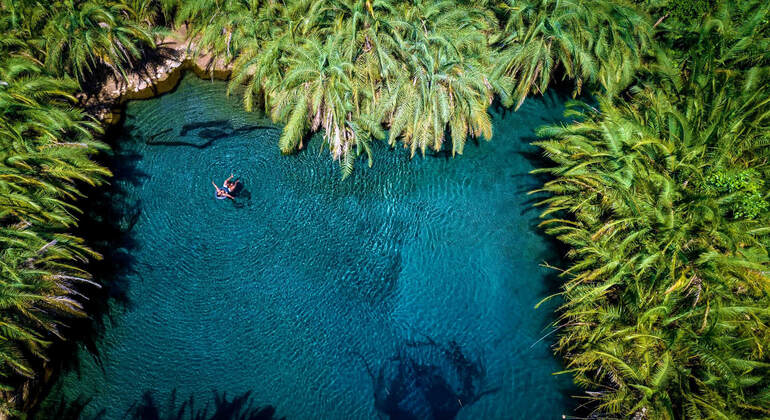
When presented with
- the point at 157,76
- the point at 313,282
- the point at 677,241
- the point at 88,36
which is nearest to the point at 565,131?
the point at 677,241

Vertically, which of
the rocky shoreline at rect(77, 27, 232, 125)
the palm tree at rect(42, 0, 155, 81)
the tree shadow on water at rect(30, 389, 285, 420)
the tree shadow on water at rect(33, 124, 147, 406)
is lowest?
the tree shadow on water at rect(30, 389, 285, 420)

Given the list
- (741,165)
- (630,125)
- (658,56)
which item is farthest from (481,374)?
(658,56)

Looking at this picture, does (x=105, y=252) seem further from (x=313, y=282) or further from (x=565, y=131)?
(x=565, y=131)

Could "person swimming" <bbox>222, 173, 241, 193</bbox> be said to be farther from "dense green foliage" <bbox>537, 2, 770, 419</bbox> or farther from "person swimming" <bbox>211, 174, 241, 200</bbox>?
"dense green foliage" <bbox>537, 2, 770, 419</bbox>

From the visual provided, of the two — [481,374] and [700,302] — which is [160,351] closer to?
[481,374]

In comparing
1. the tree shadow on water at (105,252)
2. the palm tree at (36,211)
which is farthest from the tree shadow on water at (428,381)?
the palm tree at (36,211)

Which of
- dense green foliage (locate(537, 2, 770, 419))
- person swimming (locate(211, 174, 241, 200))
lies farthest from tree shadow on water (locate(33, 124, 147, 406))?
dense green foliage (locate(537, 2, 770, 419))

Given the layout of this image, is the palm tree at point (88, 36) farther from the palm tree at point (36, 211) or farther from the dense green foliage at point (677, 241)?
the dense green foliage at point (677, 241)
